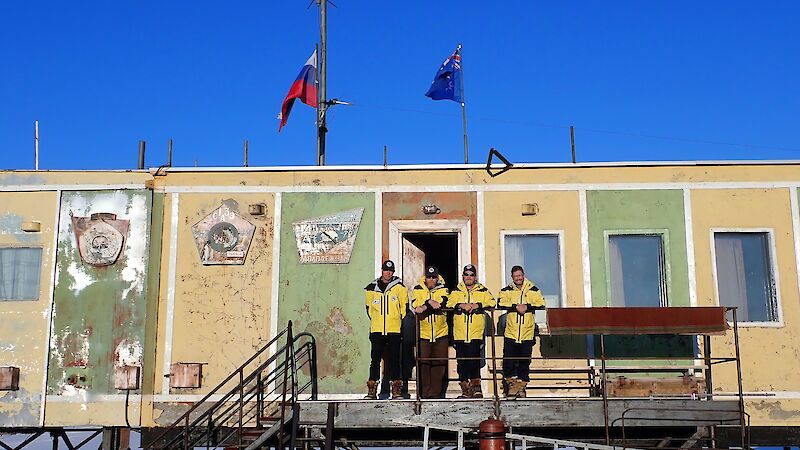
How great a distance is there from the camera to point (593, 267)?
14188mm

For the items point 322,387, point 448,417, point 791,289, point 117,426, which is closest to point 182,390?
point 117,426

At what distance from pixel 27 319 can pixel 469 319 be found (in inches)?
265

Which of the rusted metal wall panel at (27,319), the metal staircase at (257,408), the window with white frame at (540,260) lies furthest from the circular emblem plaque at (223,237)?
the window with white frame at (540,260)

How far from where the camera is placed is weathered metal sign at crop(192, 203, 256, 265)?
14398 mm

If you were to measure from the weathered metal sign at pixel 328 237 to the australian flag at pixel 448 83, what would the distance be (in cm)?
691

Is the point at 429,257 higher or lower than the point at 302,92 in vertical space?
lower

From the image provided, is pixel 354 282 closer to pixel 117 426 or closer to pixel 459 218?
pixel 459 218

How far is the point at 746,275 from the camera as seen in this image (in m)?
14.2

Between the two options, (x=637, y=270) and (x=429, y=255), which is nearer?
(x=637, y=270)

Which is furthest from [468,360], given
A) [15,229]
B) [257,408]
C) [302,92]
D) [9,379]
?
[302,92]

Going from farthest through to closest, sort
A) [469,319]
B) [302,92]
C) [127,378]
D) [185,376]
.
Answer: [302,92], [185,376], [127,378], [469,319]

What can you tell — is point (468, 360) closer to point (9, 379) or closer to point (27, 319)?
point (27, 319)

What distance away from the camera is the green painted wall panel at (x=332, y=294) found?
45.8 ft

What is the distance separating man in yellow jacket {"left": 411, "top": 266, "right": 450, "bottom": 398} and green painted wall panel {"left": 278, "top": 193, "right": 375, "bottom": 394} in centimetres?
148
